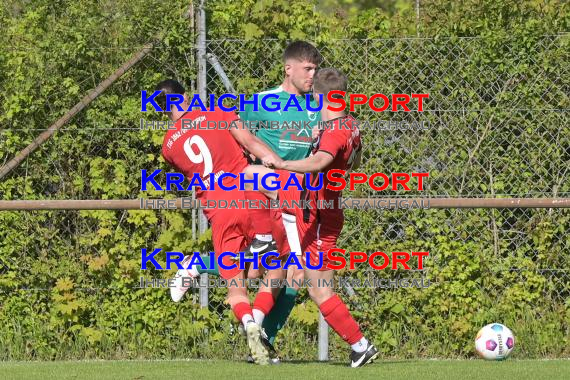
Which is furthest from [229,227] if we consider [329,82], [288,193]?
[329,82]

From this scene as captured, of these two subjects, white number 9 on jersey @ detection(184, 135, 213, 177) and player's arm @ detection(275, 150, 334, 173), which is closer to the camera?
player's arm @ detection(275, 150, 334, 173)

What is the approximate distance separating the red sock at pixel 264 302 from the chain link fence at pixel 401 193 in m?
1.21

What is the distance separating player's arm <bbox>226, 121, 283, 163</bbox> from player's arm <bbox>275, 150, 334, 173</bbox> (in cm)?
29

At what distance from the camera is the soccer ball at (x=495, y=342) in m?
7.45

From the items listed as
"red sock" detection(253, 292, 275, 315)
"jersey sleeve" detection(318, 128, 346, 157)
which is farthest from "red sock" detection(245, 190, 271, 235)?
"jersey sleeve" detection(318, 128, 346, 157)

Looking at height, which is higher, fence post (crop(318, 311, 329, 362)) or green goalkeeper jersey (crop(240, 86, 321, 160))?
green goalkeeper jersey (crop(240, 86, 321, 160))

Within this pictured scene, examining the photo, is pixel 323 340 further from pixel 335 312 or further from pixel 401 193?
pixel 401 193

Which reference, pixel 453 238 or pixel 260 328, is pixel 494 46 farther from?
pixel 260 328

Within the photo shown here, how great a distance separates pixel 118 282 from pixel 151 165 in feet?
3.20

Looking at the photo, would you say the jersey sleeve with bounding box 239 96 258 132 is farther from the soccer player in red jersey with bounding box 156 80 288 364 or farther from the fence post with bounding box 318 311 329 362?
the fence post with bounding box 318 311 329 362

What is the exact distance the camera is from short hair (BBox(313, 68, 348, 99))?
6.66 metres

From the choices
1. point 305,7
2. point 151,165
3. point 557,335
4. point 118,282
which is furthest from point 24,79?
point 557,335

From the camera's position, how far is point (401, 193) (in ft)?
27.6

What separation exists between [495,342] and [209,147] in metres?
2.44
